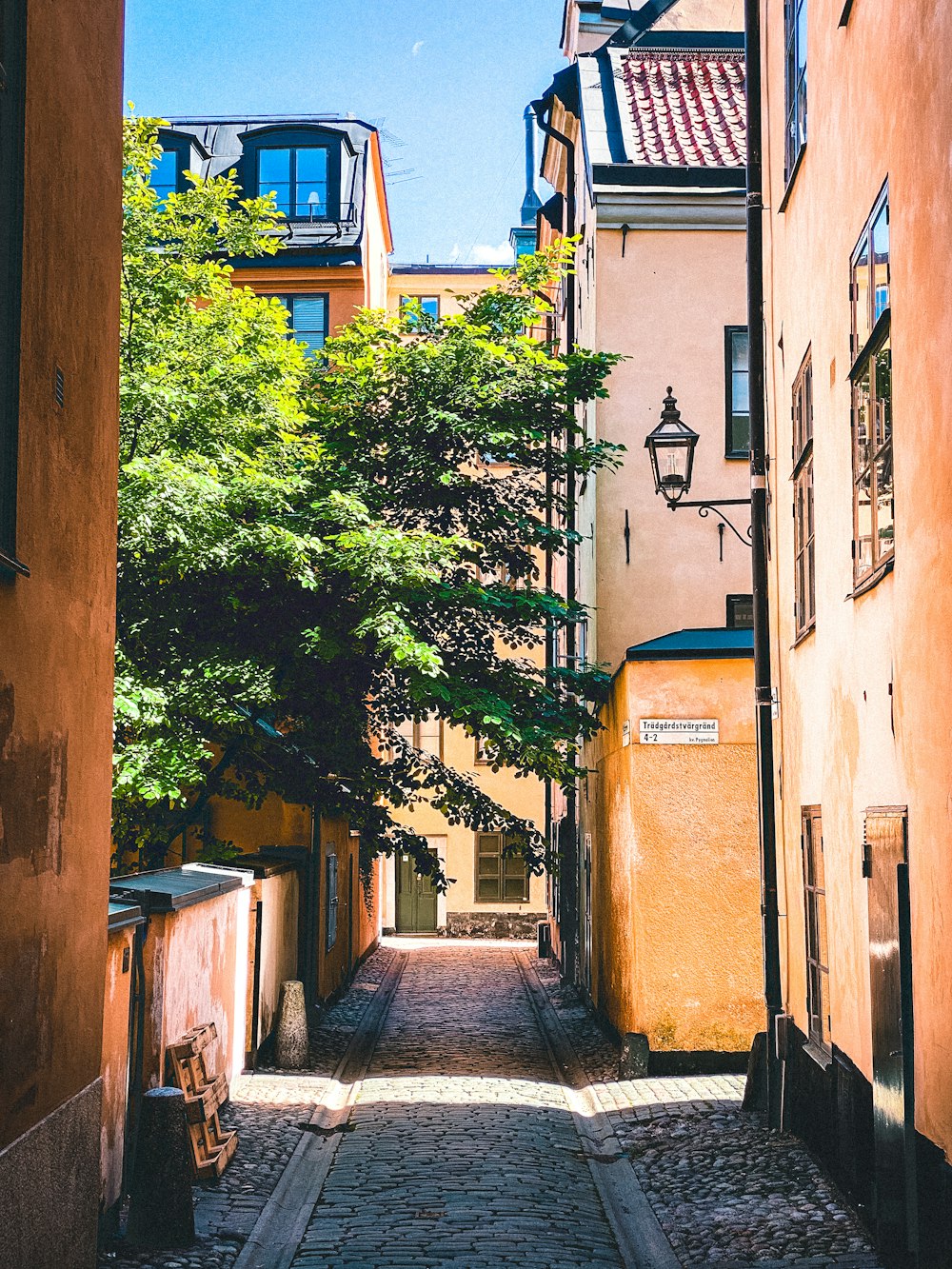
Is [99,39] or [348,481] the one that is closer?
[99,39]

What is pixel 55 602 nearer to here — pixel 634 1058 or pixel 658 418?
pixel 634 1058

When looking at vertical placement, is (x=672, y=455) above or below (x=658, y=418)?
below

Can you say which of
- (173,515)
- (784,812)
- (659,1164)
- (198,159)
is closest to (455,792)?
(173,515)

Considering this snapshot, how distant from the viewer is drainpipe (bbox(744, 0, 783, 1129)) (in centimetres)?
1109

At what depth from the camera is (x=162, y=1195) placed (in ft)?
24.7

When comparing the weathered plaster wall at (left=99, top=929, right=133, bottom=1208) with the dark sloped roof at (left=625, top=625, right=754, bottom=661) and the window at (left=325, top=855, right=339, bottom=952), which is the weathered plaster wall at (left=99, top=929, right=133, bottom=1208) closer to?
the dark sloped roof at (left=625, top=625, right=754, bottom=661)

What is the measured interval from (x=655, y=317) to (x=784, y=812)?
29.2ft

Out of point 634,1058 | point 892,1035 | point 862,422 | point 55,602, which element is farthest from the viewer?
point 634,1058

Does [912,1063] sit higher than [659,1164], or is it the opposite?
[912,1063]

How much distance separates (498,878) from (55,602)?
28453 millimetres

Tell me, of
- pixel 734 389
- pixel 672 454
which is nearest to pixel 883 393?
pixel 672 454

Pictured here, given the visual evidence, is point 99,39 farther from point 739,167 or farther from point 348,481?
point 739,167

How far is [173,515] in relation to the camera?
A: 14797mm

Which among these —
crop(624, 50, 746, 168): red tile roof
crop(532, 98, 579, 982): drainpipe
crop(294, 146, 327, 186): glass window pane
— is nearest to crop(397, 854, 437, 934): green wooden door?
crop(532, 98, 579, 982): drainpipe
